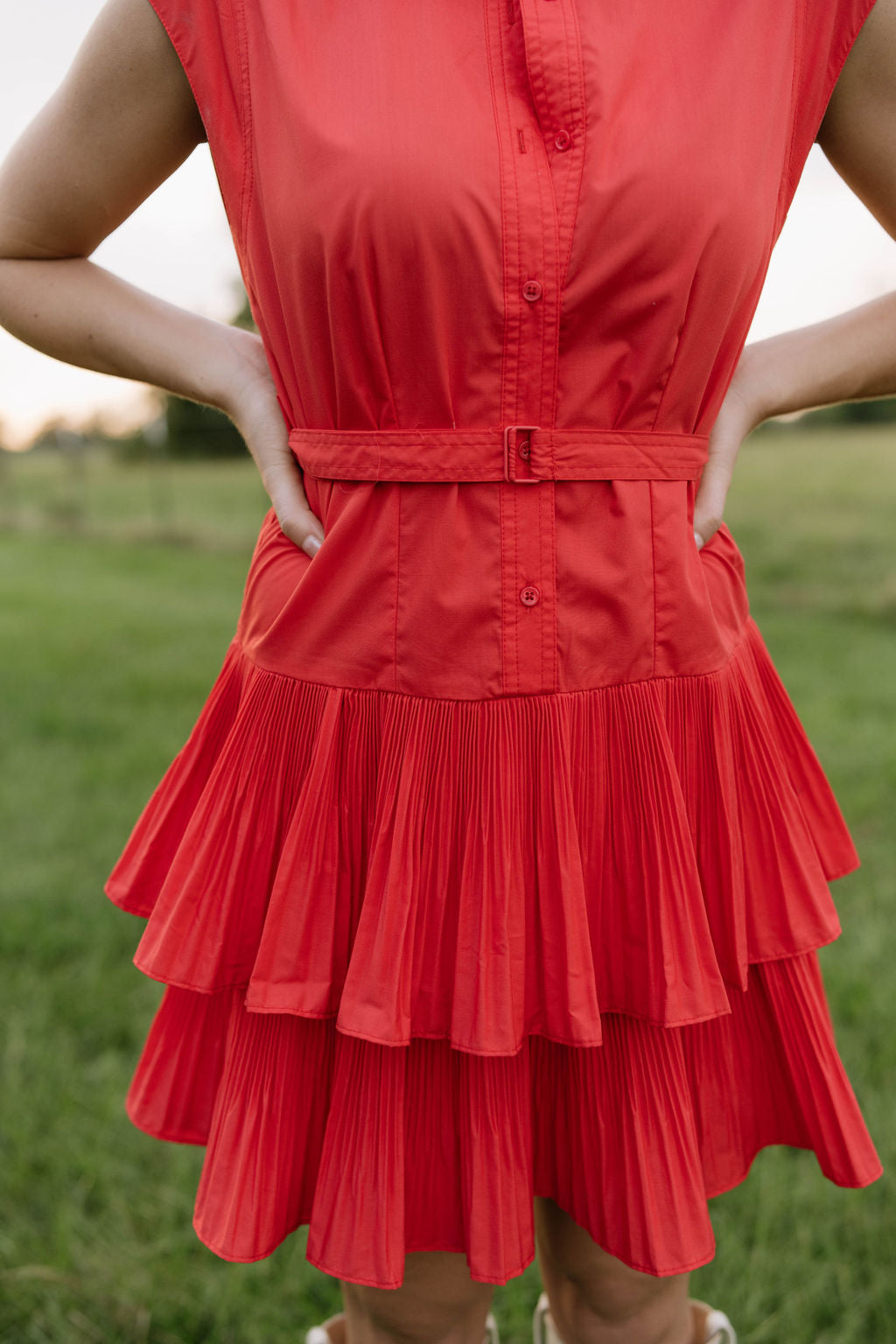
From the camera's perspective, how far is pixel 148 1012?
2.83m

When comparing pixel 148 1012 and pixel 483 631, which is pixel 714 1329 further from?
pixel 148 1012

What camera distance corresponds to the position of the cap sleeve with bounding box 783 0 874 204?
1069mm

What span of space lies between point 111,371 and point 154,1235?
1.60 metres

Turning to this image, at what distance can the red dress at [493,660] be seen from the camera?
3.25ft

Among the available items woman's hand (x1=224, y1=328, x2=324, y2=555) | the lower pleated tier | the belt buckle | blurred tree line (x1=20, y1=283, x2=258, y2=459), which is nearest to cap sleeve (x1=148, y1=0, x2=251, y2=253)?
woman's hand (x1=224, y1=328, x2=324, y2=555)

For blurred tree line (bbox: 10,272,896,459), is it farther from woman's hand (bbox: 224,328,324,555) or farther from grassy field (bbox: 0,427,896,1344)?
woman's hand (bbox: 224,328,324,555)

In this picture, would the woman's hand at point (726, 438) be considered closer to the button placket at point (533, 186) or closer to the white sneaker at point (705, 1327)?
the button placket at point (533, 186)

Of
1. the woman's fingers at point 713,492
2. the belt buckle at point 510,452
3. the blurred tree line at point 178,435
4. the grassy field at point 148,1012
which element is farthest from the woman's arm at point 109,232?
the blurred tree line at point 178,435

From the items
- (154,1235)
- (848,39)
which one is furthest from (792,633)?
(848,39)

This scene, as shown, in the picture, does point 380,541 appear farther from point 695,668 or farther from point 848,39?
point 848,39

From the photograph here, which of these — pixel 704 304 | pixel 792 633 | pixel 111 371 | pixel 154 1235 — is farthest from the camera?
pixel 792 633

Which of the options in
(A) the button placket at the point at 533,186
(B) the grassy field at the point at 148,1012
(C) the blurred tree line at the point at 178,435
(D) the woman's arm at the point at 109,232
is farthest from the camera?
(C) the blurred tree line at the point at 178,435

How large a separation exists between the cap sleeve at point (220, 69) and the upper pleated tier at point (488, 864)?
0.49 metres

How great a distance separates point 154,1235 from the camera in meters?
2.09
